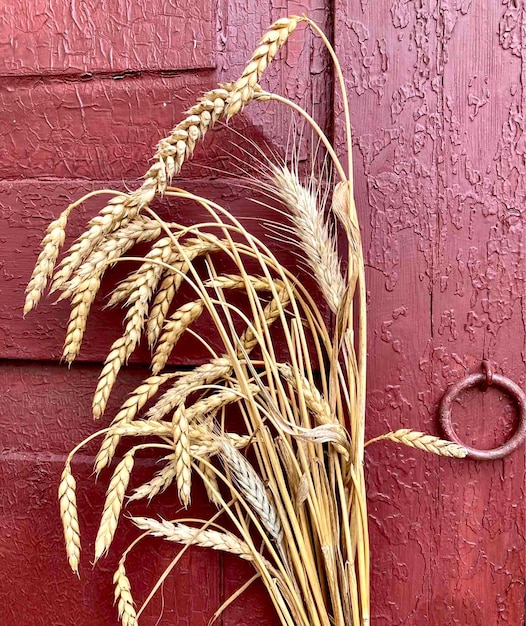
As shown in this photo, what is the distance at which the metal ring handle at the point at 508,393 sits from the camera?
74 cm

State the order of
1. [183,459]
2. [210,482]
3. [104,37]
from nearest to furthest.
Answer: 1. [183,459]
2. [210,482]
3. [104,37]

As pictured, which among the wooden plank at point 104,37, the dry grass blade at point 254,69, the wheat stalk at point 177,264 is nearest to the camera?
the dry grass blade at point 254,69

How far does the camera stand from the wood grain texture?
29.8 inches

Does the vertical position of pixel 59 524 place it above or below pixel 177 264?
below

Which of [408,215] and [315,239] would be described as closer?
[315,239]

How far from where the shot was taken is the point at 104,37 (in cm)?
84

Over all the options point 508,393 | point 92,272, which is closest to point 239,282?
point 92,272

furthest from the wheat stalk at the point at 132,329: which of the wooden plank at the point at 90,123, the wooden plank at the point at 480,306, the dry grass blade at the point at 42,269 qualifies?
the wooden plank at the point at 480,306

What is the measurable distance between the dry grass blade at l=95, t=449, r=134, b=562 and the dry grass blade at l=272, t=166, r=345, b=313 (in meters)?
0.35

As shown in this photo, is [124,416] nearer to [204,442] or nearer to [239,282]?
[204,442]

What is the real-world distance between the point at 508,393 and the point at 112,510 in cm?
59

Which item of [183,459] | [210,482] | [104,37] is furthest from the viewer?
[104,37]

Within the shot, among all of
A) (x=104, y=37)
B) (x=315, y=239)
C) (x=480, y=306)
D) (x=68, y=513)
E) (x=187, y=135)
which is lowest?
(x=68, y=513)

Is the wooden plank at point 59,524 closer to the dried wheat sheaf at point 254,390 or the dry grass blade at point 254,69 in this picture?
the dried wheat sheaf at point 254,390
